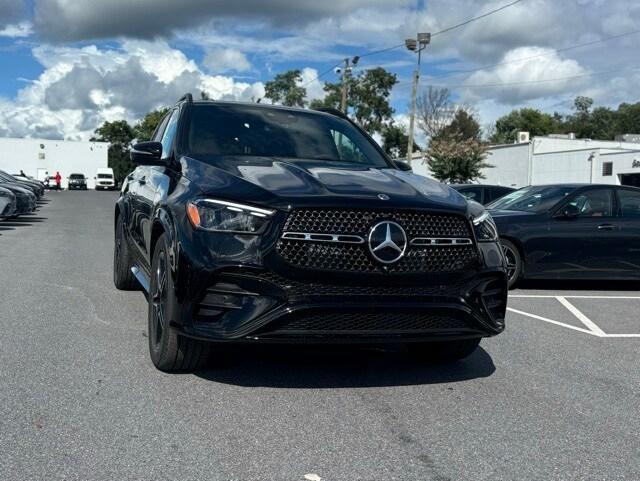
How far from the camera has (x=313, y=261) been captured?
4.16 m

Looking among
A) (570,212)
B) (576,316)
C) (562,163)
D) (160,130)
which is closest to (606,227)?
(570,212)

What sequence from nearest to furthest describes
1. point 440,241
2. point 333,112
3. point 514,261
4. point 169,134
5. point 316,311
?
point 316,311 → point 440,241 → point 169,134 → point 333,112 → point 514,261

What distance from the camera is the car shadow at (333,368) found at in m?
4.81

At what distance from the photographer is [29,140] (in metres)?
83.2

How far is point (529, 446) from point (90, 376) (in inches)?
107

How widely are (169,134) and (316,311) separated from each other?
9.04 ft

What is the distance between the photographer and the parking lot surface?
11.3ft

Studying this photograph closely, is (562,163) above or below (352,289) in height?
above

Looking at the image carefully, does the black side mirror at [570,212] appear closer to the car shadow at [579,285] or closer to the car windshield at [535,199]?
the car windshield at [535,199]

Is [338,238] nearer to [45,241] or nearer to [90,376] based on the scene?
[90,376]

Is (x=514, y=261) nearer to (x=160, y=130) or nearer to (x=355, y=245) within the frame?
(x=160, y=130)

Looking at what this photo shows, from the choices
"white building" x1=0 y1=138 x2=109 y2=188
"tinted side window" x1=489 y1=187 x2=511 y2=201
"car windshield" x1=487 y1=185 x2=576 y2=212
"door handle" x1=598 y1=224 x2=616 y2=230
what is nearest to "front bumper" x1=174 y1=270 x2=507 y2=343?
"car windshield" x1=487 y1=185 x2=576 y2=212

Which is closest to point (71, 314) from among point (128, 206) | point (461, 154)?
point (128, 206)

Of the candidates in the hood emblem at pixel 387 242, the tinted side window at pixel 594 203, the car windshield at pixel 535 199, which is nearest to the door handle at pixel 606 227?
the tinted side window at pixel 594 203
